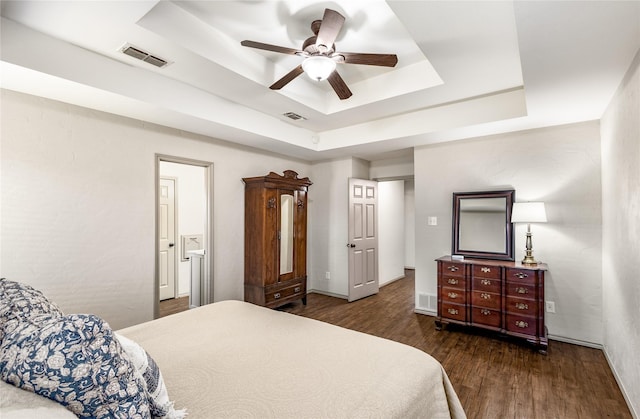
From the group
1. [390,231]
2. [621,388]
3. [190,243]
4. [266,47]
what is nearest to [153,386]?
[266,47]

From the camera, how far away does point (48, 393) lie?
0.77 metres

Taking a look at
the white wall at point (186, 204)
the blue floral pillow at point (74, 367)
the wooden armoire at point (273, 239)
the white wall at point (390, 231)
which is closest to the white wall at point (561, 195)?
the white wall at point (390, 231)

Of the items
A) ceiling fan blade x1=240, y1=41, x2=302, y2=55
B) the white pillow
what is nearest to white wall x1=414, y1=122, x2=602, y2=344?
ceiling fan blade x1=240, y1=41, x2=302, y2=55

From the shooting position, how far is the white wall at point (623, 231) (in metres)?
1.94

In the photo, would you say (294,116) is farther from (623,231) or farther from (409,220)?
(409,220)

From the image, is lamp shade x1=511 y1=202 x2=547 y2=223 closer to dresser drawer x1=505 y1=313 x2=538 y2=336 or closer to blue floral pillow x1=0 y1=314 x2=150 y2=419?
dresser drawer x1=505 y1=313 x2=538 y2=336

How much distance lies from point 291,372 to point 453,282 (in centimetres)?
263

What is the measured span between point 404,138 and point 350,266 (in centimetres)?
209

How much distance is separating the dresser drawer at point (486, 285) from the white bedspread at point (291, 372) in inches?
77.2

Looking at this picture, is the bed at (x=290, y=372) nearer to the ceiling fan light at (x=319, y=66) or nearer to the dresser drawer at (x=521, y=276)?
the ceiling fan light at (x=319, y=66)

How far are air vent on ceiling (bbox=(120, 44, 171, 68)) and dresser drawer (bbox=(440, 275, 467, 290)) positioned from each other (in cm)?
347

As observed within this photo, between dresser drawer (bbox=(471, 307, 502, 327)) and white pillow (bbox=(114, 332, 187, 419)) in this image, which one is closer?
white pillow (bbox=(114, 332, 187, 419))

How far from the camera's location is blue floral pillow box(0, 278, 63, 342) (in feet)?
3.48

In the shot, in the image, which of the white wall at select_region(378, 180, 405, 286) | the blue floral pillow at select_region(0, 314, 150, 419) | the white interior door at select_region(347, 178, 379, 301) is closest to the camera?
the blue floral pillow at select_region(0, 314, 150, 419)
